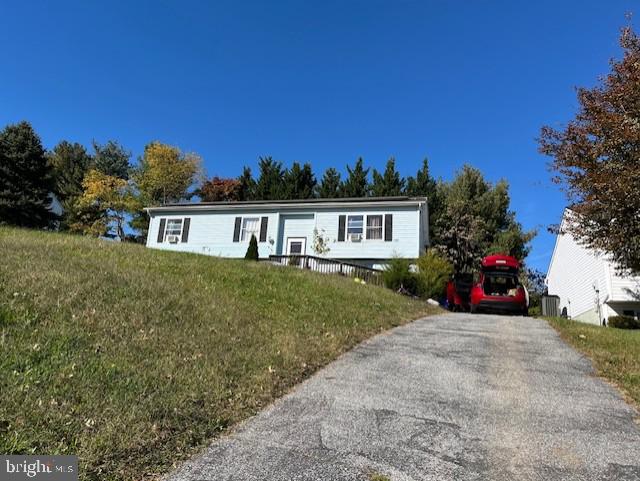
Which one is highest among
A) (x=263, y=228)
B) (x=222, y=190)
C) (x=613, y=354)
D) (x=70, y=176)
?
(x=70, y=176)

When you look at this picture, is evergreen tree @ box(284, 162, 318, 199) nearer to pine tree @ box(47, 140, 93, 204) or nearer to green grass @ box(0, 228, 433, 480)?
pine tree @ box(47, 140, 93, 204)

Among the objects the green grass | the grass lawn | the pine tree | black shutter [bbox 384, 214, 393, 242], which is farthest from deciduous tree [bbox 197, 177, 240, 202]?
the grass lawn

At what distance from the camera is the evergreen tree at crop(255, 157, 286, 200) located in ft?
130

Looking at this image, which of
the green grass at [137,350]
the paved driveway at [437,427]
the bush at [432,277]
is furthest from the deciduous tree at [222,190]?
the paved driveway at [437,427]

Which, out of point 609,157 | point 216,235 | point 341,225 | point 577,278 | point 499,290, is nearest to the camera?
point 609,157

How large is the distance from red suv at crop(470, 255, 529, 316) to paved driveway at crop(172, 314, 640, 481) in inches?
412

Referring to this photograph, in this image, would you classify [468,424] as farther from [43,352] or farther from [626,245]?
[626,245]

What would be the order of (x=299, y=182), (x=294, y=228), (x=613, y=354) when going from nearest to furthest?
(x=613, y=354)
(x=294, y=228)
(x=299, y=182)

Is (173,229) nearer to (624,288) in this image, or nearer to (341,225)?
(341,225)

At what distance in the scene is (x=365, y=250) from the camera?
2519cm

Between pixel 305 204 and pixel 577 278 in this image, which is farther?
pixel 577 278

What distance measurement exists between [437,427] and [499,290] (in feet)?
52.0

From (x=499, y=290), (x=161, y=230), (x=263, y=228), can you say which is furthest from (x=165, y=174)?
(x=499, y=290)

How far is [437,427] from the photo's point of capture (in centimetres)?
446
